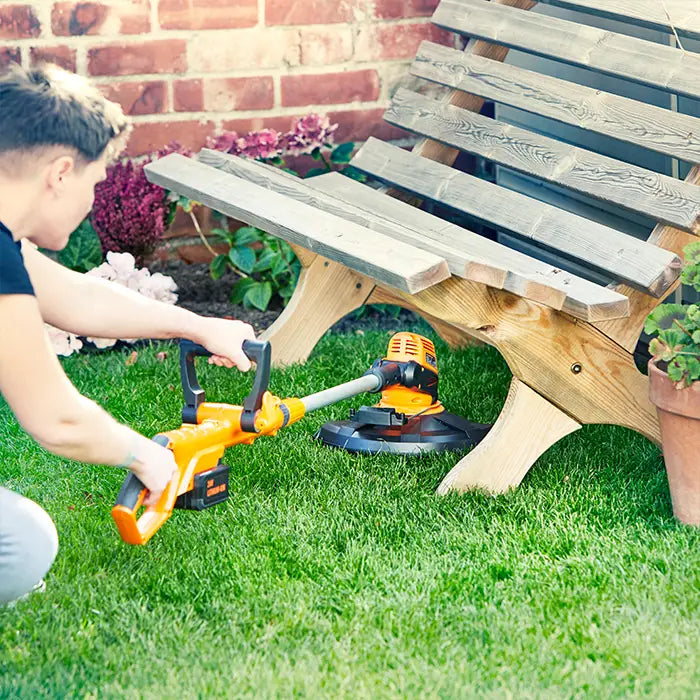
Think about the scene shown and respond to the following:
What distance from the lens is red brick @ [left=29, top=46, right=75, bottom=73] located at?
3.49 m

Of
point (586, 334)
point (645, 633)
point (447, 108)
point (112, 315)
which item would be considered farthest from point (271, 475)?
point (447, 108)

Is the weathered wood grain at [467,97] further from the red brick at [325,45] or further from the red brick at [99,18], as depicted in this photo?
the red brick at [99,18]

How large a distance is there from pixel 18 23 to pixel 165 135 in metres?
0.58

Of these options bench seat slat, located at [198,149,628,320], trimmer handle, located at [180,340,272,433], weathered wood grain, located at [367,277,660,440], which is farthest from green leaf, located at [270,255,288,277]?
trimmer handle, located at [180,340,272,433]

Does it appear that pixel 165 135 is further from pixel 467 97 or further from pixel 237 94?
pixel 467 97

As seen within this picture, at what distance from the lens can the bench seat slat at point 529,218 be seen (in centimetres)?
239

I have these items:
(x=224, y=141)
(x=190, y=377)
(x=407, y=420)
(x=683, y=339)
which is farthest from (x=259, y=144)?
(x=683, y=339)

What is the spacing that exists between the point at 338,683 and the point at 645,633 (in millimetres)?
539

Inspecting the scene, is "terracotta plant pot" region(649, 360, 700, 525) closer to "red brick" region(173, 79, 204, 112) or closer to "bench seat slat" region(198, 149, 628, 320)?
"bench seat slat" region(198, 149, 628, 320)

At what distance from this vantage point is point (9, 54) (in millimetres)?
3459

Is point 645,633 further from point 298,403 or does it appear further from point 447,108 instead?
point 447,108

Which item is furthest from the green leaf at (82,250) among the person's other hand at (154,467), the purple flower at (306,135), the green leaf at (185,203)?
the person's other hand at (154,467)

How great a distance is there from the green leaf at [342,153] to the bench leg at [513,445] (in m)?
1.55

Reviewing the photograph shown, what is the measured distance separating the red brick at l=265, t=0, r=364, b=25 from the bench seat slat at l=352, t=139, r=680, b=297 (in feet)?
2.09
